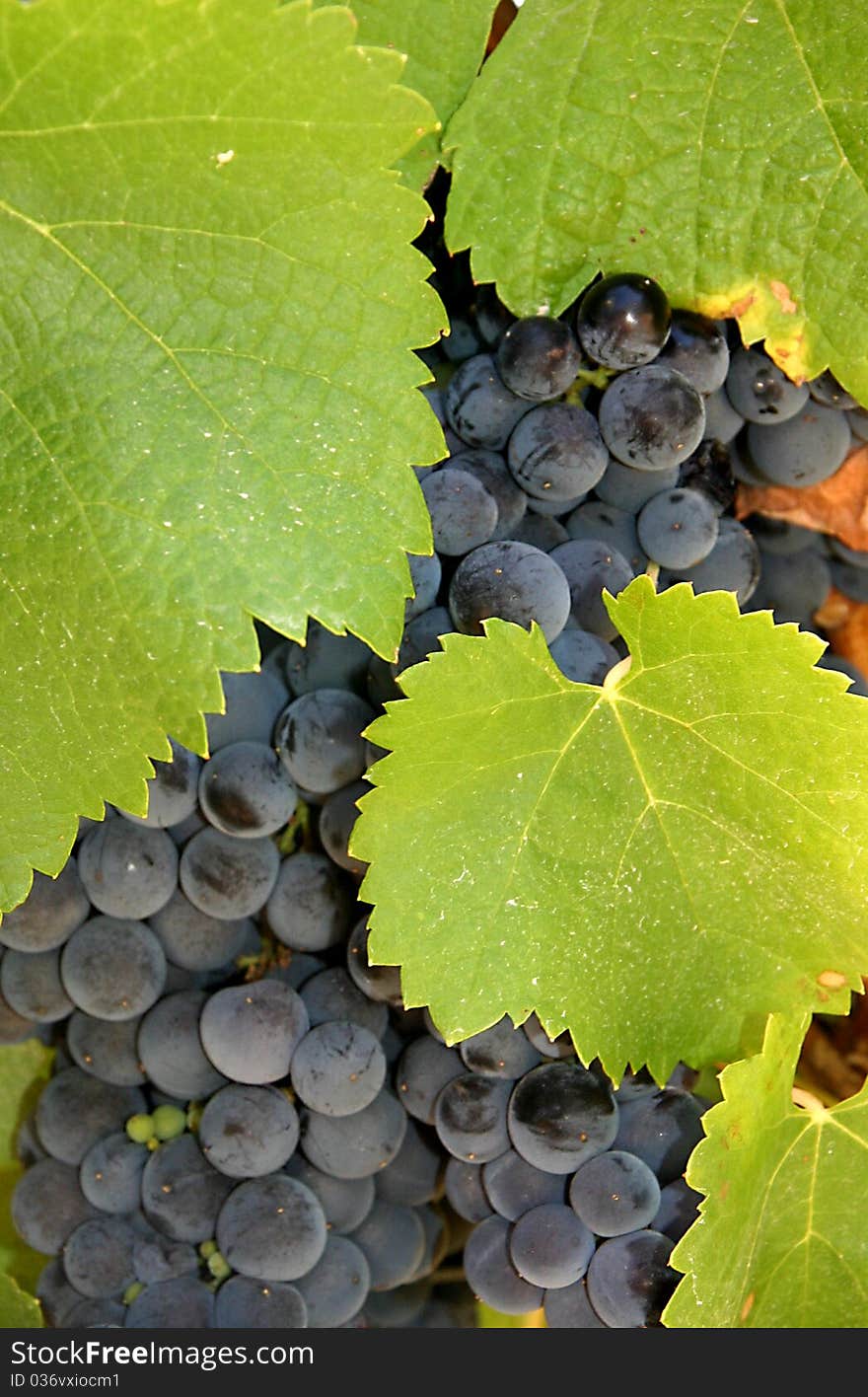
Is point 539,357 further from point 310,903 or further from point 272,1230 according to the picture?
point 272,1230

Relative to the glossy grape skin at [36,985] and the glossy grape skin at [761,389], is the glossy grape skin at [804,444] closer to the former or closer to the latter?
the glossy grape skin at [761,389]

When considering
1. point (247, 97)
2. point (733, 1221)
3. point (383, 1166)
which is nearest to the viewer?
point (247, 97)

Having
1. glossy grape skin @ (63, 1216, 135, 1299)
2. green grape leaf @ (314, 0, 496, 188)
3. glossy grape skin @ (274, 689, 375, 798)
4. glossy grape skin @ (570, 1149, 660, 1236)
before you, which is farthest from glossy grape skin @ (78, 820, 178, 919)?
green grape leaf @ (314, 0, 496, 188)

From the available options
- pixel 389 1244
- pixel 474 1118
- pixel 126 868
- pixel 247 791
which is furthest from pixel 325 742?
pixel 389 1244

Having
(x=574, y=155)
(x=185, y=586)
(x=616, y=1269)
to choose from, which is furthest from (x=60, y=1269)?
(x=574, y=155)

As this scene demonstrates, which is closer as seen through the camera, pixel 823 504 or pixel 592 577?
pixel 592 577

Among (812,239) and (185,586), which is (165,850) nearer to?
(185,586)
